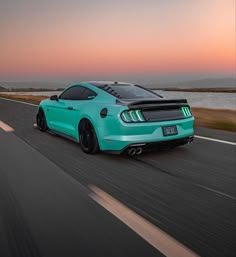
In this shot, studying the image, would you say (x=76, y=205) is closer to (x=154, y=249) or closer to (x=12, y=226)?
(x=12, y=226)

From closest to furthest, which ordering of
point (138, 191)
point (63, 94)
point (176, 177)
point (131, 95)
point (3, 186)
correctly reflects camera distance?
point (138, 191), point (3, 186), point (176, 177), point (131, 95), point (63, 94)

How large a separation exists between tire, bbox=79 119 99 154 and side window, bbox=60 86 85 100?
73cm

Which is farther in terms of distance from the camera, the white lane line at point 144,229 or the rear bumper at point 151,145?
the rear bumper at point 151,145

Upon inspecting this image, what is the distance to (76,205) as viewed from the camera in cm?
361

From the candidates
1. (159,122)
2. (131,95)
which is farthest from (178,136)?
(131,95)

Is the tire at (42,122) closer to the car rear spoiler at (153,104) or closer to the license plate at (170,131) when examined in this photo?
the car rear spoiler at (153,104)

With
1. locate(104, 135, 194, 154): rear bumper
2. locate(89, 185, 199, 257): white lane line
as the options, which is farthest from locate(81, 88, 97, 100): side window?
locate(89, 185, 199, 257): white lane line

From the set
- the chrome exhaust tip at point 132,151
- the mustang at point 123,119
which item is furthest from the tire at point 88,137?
the chrome exhaust tip at point 132,151

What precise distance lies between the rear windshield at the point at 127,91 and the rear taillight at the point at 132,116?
0.56 meters

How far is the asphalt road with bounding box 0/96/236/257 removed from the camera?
274cm

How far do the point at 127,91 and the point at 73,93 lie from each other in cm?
137

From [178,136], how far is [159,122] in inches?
19.6

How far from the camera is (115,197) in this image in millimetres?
3852

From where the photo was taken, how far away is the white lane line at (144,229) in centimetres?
263
